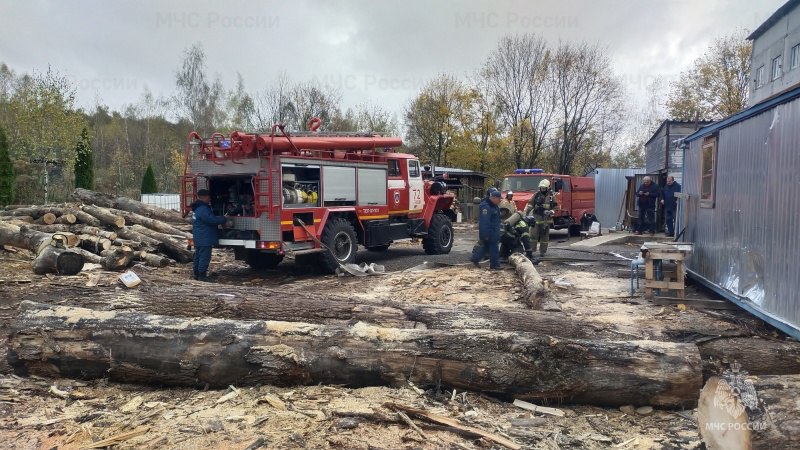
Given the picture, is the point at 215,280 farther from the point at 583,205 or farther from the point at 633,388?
the point at 583,205

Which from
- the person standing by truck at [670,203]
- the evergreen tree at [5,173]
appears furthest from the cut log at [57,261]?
the evergreen tree at [5,173]

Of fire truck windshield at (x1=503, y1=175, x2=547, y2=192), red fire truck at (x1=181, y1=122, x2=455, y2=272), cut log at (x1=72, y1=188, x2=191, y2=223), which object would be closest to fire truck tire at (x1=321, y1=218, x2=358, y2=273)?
red fire truck at (x1=181, y1=122, x2=455, y2=272)

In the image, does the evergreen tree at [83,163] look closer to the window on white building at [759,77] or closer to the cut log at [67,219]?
the cut log at [67,219]

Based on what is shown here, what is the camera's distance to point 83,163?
24.5 metres

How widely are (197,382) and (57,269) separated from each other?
6.06 meters

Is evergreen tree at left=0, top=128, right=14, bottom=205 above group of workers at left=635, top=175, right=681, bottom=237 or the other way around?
above

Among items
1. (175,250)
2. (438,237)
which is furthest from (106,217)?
(438,237)

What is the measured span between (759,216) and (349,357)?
4635 millimetres

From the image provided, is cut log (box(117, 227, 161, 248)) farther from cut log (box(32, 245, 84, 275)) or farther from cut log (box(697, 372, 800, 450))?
cut log (box(697, 372, 800, 450))

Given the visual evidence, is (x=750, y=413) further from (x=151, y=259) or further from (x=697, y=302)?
(x=151, y=259)

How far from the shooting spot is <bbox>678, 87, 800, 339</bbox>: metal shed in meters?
4.99

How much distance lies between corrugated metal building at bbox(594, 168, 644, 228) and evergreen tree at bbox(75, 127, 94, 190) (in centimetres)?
2229

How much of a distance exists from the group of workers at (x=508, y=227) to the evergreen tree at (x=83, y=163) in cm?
2068

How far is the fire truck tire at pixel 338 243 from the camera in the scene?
992cm
